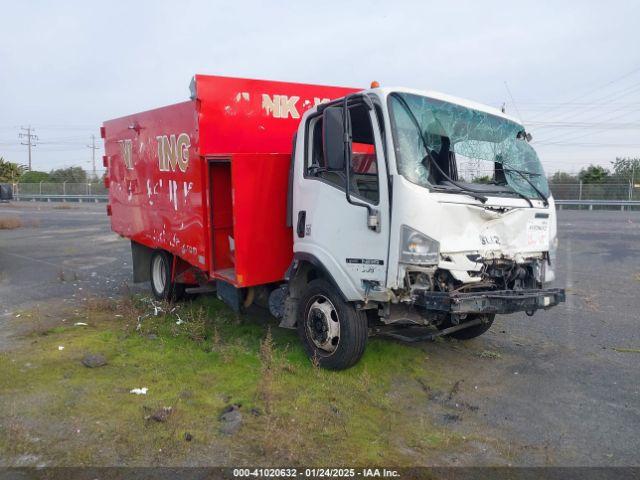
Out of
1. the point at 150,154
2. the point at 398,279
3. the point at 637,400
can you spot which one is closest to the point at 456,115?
the point at 398,279

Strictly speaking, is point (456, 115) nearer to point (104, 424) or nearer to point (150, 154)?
point (104, 424)

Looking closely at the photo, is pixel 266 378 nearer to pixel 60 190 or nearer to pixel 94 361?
pixel 94 361

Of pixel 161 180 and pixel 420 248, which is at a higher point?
pixel 161 180

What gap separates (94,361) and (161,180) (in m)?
2.75

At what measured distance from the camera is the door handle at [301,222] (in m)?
5.20

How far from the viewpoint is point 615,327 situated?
6.86 meters

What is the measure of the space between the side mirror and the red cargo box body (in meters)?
1.06

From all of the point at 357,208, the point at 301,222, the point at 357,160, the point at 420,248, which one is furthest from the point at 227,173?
the point at 420,248

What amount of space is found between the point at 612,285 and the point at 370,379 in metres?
6.62

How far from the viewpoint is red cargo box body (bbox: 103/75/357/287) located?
5.39 metres

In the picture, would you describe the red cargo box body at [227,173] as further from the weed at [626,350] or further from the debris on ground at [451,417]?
the weed at [626,350]

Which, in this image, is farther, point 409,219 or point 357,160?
point 357,160

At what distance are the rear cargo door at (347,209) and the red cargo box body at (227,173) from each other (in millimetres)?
359

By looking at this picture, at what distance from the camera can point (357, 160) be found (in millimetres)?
4961
